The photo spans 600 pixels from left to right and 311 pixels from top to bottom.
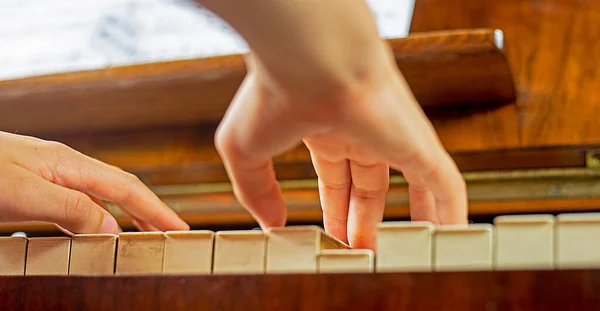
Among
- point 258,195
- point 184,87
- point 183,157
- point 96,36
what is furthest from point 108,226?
point 96,36

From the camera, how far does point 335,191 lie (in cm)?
89

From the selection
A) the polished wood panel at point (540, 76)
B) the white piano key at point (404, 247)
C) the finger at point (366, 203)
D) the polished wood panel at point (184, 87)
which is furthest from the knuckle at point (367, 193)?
the polished wood panel at point (540, 76)

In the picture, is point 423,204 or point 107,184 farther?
point 107,184

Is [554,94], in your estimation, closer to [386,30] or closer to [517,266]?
[386,30]

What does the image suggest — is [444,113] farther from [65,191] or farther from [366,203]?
[65,191]

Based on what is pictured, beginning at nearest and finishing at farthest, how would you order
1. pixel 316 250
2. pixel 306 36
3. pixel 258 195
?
pixel 306 36
pixel 316 250
pixel 258 195

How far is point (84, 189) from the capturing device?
1.00m

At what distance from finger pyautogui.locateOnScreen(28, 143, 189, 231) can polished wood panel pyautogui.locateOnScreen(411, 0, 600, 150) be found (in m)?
0.73

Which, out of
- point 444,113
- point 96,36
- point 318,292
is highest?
point 96,36

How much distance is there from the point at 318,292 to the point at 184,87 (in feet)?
3.33

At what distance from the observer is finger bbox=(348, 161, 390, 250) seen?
827 mm

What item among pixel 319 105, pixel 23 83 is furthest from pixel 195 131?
pixel 319 105

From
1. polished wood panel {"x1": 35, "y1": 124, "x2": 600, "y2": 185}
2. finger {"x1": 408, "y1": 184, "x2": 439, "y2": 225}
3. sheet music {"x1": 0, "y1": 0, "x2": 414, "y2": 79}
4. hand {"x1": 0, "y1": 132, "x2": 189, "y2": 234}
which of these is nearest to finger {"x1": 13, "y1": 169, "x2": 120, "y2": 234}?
hand {"x1": 0, "y1": 132, "x2": 189, "y2": 234}

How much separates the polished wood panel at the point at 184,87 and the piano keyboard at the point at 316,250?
27.8 inches
